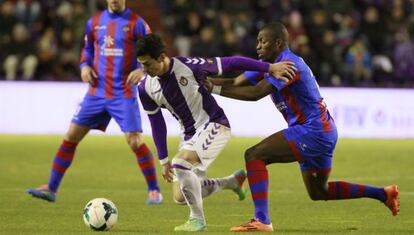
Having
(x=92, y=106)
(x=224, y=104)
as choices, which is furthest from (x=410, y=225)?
(x=224, y=104)

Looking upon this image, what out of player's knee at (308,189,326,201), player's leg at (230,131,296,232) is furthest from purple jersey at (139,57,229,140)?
player's knee at (308,189,326,201)

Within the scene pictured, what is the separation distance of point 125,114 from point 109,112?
208mm

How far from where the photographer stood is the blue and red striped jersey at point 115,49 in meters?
12.0

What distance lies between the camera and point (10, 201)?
37.9 feet

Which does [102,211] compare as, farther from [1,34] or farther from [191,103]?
[1,34]

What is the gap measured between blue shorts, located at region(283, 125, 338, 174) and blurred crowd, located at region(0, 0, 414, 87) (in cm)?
1257

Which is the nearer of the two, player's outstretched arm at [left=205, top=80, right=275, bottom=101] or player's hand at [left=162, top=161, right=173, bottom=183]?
player's outstretched arm at [left=205, top=80, right=275, bottom=101]

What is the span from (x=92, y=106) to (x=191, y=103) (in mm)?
2776

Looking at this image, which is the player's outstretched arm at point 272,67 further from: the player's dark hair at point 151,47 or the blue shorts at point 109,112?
the blue shorts at point 109,112

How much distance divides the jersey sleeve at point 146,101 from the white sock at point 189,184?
0.63 metres

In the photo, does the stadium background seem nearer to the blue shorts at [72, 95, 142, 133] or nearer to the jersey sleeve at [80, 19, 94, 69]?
the blue shorts at [72, 95, 142, 133]

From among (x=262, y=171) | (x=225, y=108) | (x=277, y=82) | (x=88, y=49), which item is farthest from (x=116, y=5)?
(x=225, y=108)

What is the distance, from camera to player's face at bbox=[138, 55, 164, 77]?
29.4ft

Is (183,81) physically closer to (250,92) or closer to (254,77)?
(250,92)
